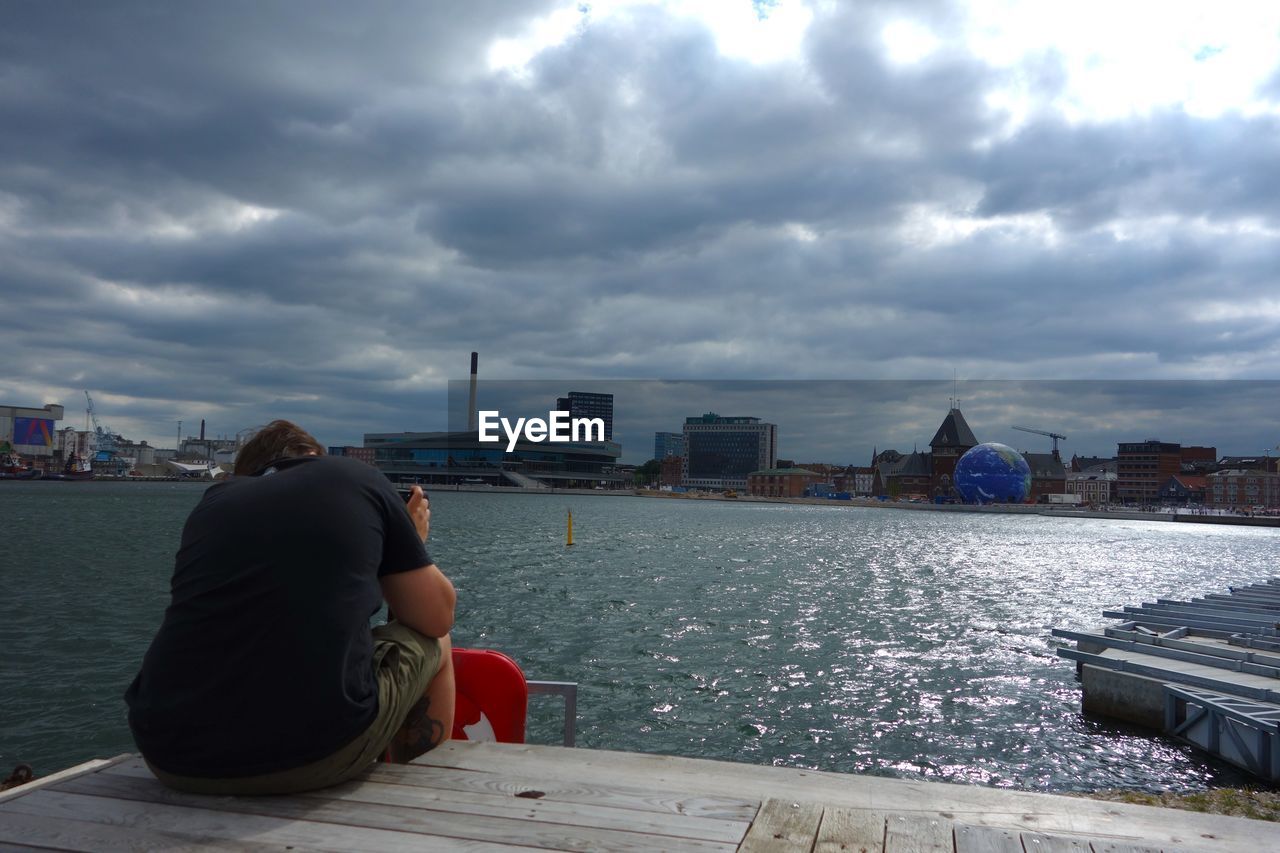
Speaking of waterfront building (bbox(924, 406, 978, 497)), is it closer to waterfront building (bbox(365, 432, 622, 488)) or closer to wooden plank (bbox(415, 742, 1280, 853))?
waterfront building (bbox(365, 432, 622, 488))

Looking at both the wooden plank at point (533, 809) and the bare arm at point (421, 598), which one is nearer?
the wooden plank at point (533, 809)

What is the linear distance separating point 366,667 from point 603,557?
35.5m

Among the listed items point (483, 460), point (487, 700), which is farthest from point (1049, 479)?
point (487, 700)

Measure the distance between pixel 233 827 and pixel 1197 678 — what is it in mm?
13276

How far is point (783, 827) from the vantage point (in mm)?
2992

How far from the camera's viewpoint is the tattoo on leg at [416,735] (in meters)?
3.79

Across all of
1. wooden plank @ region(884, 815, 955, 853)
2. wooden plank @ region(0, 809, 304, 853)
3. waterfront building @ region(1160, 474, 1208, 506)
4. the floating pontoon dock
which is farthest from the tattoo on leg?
waterfront building @ region(1160, 474, 1208, 506)

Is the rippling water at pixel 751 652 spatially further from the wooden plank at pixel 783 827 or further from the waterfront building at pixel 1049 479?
the waterfront building at pixel 1049 479

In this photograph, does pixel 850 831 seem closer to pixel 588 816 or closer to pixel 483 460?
pixel 588 816

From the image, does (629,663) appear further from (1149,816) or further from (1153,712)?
(1149,816)

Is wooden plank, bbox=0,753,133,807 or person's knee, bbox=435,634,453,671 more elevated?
person's knee, bbox=435,634,453,671

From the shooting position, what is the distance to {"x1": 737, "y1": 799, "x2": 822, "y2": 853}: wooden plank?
282 centimetres

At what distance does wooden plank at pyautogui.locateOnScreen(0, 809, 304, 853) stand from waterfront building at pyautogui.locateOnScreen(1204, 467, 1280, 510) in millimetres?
211234

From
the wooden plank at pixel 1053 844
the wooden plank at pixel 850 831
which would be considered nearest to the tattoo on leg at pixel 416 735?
the wooden plank at pixel 850 831
